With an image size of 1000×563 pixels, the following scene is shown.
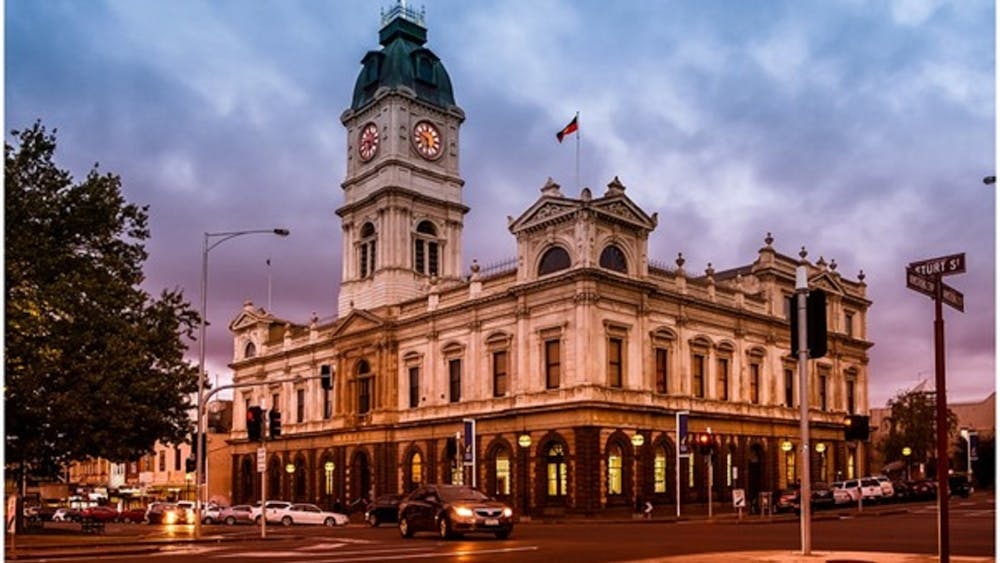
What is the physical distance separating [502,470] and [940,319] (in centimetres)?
4425

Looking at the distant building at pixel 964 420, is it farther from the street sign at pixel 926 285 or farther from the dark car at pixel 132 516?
the street sign at pixel 926 285

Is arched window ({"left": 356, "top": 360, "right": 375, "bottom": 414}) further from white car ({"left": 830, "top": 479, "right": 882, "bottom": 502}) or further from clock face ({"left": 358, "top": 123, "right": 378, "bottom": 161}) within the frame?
white car ({"left": 830, "top": 479, "right": 882, "bottom": 502})

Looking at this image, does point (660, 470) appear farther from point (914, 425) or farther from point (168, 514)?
point (914, 425)

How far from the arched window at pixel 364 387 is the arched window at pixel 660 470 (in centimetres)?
1827

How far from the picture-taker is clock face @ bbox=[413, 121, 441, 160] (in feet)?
228

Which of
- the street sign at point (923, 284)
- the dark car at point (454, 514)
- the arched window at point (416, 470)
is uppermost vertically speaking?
the street sign at point (923, 284)

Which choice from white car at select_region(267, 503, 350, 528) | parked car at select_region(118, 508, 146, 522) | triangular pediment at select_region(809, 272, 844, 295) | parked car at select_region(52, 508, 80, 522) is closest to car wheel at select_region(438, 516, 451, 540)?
white car at select_region(267, 503, 350, 528)

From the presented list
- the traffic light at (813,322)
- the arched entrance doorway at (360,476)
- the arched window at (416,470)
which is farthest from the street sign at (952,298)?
the arched entrance doorway at (360,476)

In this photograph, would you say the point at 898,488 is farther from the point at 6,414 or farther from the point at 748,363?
the point at 6,414

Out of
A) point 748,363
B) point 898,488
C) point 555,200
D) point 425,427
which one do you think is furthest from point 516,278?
point 898,488

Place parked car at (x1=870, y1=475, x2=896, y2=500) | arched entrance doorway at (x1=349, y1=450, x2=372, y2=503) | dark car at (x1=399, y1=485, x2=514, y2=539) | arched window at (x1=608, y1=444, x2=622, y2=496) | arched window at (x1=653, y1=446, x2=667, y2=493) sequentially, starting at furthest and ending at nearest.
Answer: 1. arched entrance doorway at (x1=349, y1=450, x2=372, y2=503)
2. parked car at (x1=870, y1=475, x2=896, y2=500)
3. arched window at (x1=653, y1=446, x2=667, y2=493)
4. arched window at (x1=608, y1=444, x2=622, y2=496)
5. dark car at (x1=399, y1=485, x2=514, y2=539)

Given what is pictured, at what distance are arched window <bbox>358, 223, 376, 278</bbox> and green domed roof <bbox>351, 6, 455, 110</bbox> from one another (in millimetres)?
7959

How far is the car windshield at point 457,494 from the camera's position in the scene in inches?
1219

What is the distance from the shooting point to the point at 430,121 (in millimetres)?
70500
